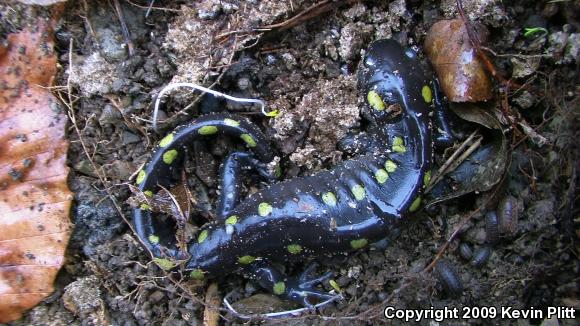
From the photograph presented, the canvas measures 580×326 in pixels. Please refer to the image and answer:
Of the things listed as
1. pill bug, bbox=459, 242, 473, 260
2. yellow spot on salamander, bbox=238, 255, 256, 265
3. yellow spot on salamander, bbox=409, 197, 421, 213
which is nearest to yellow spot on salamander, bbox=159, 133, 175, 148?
yellow spot on salamander, bbox=238, 255, 256, 265

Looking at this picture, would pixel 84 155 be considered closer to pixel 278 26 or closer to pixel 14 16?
pixel 14 16

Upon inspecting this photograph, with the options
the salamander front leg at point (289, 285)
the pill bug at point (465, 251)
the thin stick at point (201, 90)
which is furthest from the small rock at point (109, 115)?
the pill bug at point (465, 251)

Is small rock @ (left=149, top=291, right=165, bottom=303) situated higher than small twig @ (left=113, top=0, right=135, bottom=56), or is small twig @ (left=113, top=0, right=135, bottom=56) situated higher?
small twig @ (left=113, top=0, right=135, bottom=56)

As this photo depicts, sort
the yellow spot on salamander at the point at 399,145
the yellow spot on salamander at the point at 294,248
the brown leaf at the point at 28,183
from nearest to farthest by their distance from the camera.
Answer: the brown leaf at the point at 28,183 → the yellow spot on salamander at the point at 294,248 → the yellow spot on salamander at the point at 399,145

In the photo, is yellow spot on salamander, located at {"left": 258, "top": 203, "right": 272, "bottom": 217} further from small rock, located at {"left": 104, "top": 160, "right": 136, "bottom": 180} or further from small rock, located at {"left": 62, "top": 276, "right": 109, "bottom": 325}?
small rock, located at {"left": 62, "top": 276, "right": 109, "bottom": 325}

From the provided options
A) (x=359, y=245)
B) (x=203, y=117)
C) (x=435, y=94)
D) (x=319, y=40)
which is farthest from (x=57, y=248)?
(x=435, y=94)

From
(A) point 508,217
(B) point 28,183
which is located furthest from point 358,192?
(B) point 28,183

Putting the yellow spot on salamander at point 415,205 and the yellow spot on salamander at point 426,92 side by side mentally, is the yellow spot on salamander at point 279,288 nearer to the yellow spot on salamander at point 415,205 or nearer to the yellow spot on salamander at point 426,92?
the yellow spot on salamander at point 415,205
